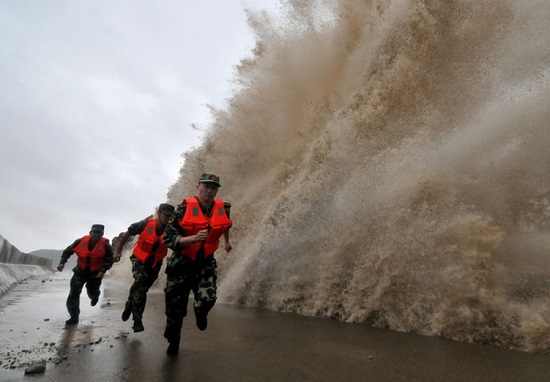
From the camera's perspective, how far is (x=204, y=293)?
13.8 feet

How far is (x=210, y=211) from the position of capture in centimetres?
437

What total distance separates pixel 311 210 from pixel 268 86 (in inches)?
226

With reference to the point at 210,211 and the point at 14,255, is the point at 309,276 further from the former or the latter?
the point at 14,255

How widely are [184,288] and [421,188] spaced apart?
155 inches

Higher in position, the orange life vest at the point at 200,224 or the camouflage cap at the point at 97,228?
the camouflage cap at the point at 97,228

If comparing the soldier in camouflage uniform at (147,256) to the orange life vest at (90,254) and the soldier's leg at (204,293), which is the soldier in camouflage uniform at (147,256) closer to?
the orange life vest at (90,254)

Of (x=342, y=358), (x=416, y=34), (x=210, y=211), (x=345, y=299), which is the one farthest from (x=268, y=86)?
(x=342, y=358)

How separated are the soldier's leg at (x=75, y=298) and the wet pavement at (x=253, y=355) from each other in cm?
24

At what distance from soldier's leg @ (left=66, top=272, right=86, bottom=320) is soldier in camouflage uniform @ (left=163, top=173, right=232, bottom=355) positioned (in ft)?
9.14

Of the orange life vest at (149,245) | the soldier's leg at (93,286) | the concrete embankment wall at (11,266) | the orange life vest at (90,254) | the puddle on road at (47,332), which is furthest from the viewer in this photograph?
the concrete embankment wall at (11,266)

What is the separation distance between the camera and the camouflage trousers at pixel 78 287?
621cm

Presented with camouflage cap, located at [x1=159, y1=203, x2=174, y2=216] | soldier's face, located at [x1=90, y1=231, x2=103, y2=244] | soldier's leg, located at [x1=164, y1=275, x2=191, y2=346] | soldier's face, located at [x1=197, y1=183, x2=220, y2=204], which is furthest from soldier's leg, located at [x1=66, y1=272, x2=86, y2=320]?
soldier's face, located at [x1=197, y1=183, x2=220, y2=204]

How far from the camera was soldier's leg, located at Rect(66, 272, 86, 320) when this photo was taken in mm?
6191

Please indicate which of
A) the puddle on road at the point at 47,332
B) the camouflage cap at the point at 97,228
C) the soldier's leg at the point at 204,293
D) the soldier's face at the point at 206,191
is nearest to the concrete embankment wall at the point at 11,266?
the puddle on road at the point at 47,332
